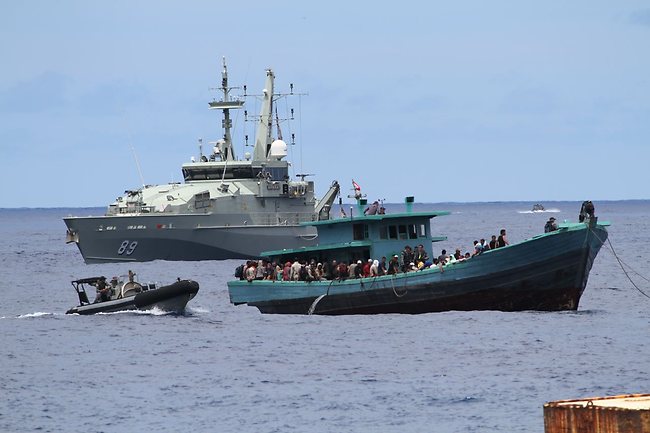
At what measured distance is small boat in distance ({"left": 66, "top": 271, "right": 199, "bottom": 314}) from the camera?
188 feet

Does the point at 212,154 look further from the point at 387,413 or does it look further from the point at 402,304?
the point at 387,413

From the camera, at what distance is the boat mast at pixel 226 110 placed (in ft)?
325

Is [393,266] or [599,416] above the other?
[393,266]

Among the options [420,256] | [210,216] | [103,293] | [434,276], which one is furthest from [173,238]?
[434,276]

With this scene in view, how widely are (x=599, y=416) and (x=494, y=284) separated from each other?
31702mm

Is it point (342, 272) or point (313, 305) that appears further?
point (313, 305)

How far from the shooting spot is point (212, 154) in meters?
97.9

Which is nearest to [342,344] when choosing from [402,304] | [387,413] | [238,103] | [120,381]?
[402,304]

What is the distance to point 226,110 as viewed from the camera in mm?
100750

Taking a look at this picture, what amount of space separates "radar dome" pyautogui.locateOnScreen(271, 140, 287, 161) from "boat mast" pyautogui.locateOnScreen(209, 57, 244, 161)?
2848 millimetres

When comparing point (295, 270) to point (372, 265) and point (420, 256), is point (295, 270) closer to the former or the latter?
point (372, 265)

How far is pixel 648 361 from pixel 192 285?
68.7ft

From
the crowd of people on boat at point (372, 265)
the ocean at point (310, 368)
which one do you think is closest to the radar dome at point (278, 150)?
the ocean at point (310, 368)

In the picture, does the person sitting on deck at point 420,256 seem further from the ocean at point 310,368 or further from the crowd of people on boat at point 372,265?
the ocean at point 310,368
